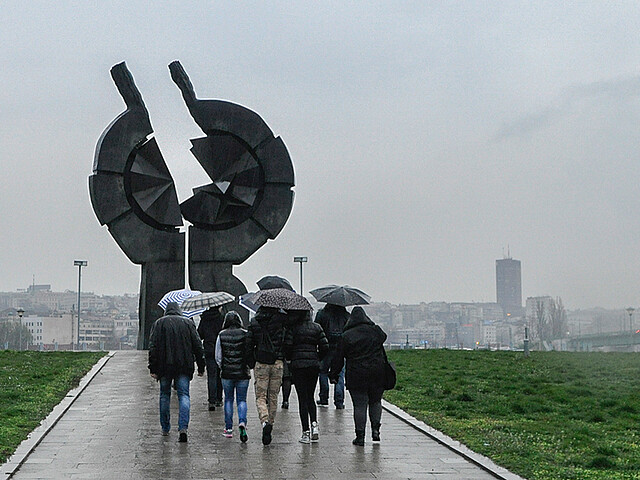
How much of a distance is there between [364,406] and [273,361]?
1.30 metres

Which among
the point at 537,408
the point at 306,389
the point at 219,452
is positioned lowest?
the point at 219,452

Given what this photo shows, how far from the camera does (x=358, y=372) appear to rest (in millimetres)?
12180

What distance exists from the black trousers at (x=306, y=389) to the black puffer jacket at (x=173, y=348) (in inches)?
53.3

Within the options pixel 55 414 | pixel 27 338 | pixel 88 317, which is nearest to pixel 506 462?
pixel 55 414

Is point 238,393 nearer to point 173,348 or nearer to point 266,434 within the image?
point 266,434

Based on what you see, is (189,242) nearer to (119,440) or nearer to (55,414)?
(55,414)

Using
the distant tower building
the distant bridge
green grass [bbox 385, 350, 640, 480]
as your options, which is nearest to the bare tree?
the distant bridge

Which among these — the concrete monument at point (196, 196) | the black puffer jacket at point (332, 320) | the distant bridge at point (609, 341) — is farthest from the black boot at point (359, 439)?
the distant bridge at point (609, 341)

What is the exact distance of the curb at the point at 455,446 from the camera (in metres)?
10.1

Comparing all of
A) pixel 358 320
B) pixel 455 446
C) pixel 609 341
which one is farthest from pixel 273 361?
pixel 609 341

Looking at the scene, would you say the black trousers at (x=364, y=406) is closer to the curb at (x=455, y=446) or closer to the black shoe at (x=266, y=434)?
the curb at (x=455, y=446)

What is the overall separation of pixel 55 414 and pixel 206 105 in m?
15.4

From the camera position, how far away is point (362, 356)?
12.3 metres

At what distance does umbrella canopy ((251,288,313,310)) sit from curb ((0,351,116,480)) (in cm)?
324
